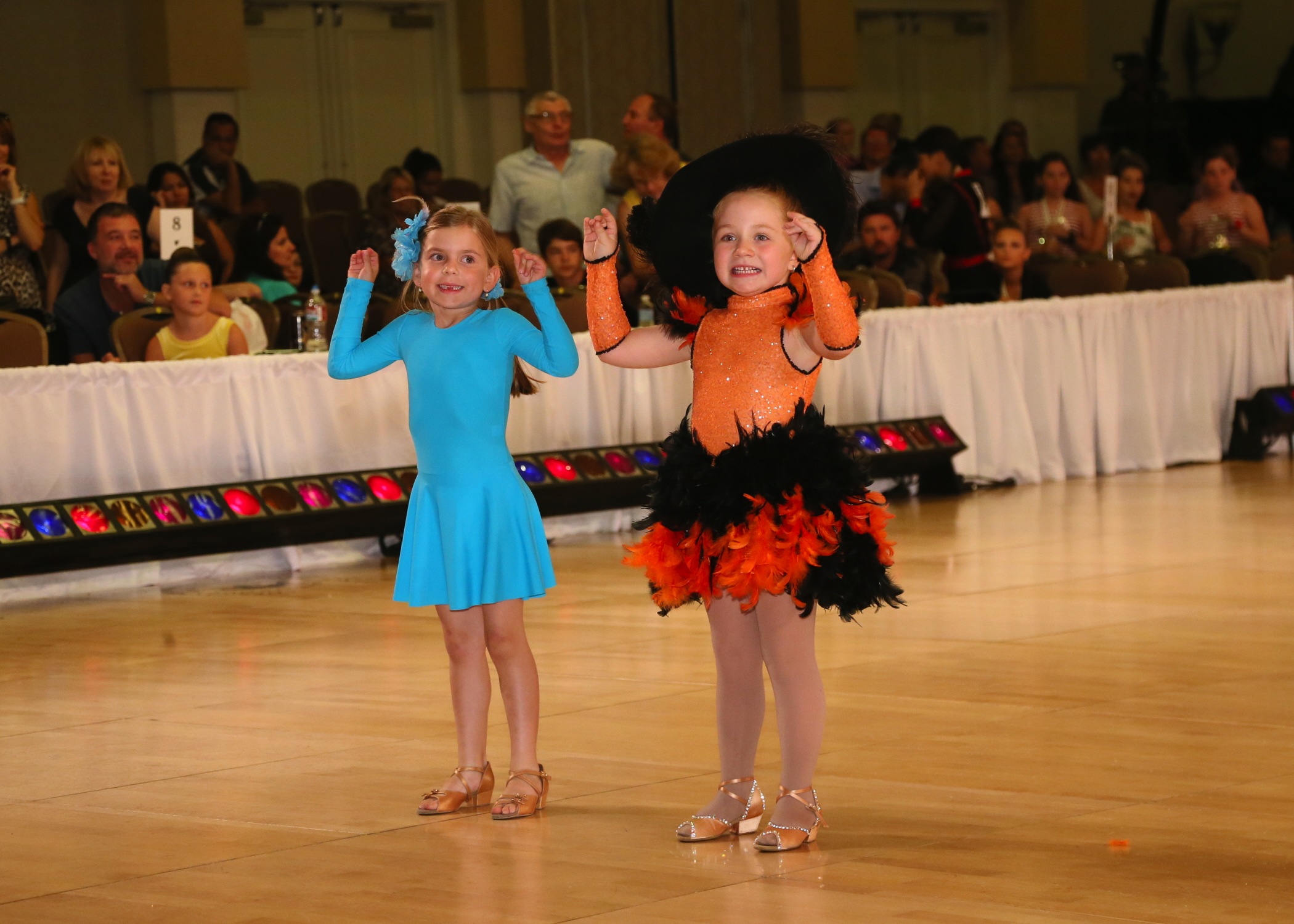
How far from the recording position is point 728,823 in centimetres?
341

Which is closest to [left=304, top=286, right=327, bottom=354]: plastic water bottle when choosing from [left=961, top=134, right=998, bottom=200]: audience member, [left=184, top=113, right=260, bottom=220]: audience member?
[left=184, top=113, right=260, bottom=220]: audience member

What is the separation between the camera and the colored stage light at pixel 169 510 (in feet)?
22.1

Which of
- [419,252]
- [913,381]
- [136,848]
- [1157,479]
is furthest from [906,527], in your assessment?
[136,848]

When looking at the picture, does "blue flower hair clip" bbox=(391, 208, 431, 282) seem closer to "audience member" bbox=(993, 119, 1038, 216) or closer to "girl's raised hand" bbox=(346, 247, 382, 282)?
"girl's raised hand" bbox=(346, 247, 382, 282)

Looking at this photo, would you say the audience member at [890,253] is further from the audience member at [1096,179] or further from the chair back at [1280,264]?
the audience member at [1096,179]

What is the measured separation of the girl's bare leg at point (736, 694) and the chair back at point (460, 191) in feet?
28.3

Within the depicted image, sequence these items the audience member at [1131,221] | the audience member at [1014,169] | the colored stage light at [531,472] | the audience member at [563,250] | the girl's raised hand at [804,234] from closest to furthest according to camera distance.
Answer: the girl's raised hand at [804,234] → the colored stage light at [531,472] → the audience member at [563,250] → the audience member at [1131,221] → the audience member at [1014,169]

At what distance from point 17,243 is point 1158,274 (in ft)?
17.9

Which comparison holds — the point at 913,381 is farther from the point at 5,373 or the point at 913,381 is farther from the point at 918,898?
the point at 918,898

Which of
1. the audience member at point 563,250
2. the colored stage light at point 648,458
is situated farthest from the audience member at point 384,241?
the colored stage light at point 648,458

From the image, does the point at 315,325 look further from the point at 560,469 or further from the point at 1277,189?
the point at 1277,189

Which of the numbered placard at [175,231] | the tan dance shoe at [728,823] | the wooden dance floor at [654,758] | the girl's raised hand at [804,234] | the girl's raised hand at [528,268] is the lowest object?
the wooden dance floor at [654,758]

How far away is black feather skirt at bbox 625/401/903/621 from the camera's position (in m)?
3.30

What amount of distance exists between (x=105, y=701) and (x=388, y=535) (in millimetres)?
2538
